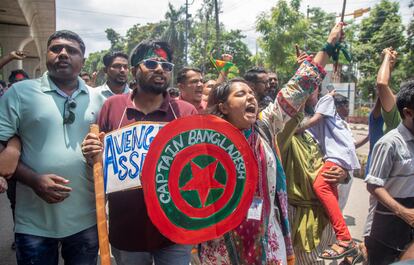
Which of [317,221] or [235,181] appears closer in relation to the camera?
[235,181]

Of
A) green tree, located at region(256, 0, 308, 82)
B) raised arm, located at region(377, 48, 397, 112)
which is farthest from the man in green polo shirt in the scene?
green tree, located at region(256, 0, 308, 82)

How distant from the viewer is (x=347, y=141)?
3.23 meters

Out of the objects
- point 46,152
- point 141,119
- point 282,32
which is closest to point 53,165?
point 46,152

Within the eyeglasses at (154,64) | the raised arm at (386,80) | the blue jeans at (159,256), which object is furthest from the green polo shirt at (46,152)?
the raised arm at (386,80)

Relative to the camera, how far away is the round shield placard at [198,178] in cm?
185

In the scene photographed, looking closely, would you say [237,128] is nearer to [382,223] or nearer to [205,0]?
[382,223]

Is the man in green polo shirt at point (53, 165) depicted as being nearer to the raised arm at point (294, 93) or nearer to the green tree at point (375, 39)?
the raised arm at point (294, 93)

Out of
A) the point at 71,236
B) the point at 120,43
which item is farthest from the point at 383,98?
the point at 120,43

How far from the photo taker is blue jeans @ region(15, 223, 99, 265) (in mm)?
2041

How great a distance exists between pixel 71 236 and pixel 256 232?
1.03 meters

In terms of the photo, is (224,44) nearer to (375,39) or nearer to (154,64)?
(375,39)

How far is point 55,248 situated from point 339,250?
7.07ft

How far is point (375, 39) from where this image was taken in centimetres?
3147

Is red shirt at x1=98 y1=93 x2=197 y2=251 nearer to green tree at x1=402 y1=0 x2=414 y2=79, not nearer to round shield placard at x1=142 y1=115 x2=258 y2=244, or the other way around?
round shield placard at x1=142 y1=115 x2=258 y2=244
